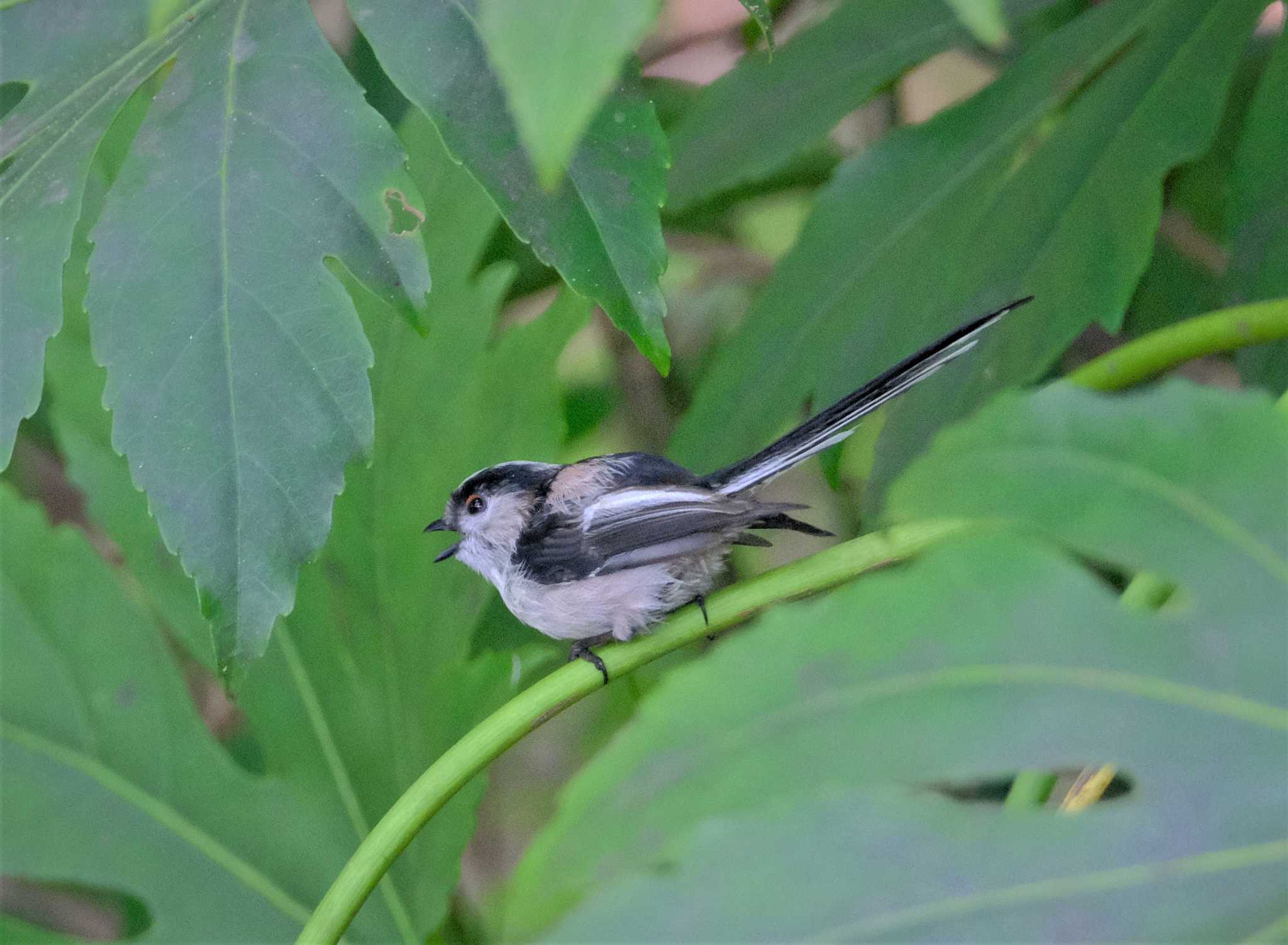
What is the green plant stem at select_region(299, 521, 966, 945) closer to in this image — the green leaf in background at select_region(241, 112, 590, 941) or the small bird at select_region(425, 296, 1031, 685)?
the small bird at select_region(425, 296, 1031, 685)

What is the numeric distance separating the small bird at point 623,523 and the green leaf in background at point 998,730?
0.64m

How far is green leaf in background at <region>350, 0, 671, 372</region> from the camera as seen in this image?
1.07m

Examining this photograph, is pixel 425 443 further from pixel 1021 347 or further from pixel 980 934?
pixel 980 934

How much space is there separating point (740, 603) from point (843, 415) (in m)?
0.38

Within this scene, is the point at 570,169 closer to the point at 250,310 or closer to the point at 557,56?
the point at 250,310

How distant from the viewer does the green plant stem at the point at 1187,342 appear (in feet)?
3.47

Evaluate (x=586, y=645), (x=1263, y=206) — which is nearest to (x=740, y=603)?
(x=586, y=645)

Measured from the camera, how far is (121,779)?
1.70 meters

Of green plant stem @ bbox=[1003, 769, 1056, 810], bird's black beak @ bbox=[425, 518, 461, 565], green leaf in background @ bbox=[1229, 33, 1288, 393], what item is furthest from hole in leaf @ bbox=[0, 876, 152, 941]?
green leaf in background @ bbox=[1229, 33, 1288, 393]

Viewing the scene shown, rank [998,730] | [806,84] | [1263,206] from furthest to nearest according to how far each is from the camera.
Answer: [806,84] < [1263,206] < [998,730]

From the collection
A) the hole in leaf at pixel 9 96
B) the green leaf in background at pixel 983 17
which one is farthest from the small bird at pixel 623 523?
the hole in leaf at pixel 9 96

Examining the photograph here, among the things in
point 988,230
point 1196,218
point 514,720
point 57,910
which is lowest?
point 57,910

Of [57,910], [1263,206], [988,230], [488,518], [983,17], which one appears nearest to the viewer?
[983,17]

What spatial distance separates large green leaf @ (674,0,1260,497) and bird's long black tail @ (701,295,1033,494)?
0.04m
